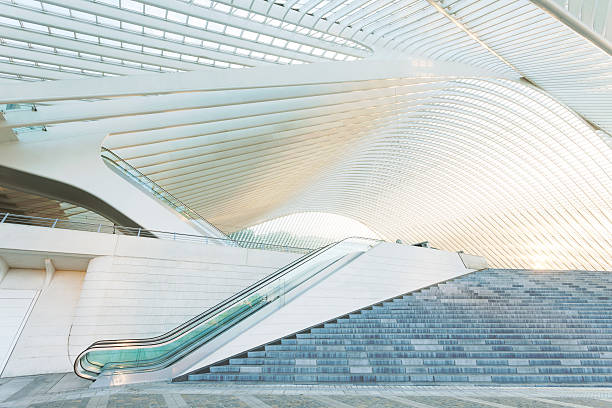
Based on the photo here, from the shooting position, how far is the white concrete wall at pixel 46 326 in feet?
29.5

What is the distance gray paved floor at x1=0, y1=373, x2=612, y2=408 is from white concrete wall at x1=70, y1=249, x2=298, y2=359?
3555 mm

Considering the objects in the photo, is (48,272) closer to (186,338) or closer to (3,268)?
(3,268)

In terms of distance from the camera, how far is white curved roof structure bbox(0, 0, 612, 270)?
32.1ft

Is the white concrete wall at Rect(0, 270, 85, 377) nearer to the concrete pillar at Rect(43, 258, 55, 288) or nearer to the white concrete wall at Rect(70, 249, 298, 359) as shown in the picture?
the concrete pillar at Rect(43, 258, 55, 288)

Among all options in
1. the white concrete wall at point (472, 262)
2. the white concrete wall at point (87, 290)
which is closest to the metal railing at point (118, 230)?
the white concrete wall at point (87, 290)

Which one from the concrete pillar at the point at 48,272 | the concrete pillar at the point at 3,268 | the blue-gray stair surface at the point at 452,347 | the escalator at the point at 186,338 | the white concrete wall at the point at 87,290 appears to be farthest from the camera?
the concrete pillar at the point at 48,272

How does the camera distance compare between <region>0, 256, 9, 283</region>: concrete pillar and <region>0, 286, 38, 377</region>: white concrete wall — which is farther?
<region>0, 256, 9, 283</region>: concrete pillar

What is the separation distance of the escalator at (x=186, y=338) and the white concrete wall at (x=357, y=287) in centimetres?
32

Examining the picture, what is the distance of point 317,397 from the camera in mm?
4578

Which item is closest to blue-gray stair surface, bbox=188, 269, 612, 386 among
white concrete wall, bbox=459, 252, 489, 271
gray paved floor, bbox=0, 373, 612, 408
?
gray paved floor, bbox=0, 373, 612, 408

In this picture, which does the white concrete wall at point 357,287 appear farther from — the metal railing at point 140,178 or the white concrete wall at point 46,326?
the metal railing at point 140,178

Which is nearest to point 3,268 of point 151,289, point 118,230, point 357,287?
point 118,230

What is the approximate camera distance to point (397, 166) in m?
32.6

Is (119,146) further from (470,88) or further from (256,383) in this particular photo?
(470,88)
